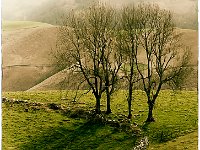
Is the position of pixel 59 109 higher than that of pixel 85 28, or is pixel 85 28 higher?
pixel 85 28

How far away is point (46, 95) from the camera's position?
41.5 metres

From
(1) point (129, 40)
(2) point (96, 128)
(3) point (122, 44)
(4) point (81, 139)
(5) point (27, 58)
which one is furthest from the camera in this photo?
(5) point (27, 58)

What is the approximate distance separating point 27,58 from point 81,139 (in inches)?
2220

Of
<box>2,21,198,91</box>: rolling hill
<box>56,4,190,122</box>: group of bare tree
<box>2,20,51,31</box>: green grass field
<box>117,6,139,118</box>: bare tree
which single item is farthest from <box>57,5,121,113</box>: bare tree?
<box>2,20,51,31</box>: green grass field

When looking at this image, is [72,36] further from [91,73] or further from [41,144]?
[41,144]

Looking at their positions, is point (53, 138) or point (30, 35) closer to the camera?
point (53, 138)

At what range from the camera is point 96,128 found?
2936 centimetres

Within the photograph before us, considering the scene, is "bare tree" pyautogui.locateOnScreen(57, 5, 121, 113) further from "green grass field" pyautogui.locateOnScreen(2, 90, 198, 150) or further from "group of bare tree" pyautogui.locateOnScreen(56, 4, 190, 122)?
"green grass field" pyautogui.locateOnScreen(2, 90, 198, 150)


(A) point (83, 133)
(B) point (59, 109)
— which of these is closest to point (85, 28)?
(B) point (59, 109)

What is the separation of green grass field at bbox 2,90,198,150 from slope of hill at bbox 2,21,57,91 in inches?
1056

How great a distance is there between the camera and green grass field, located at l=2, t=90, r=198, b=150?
26.3 m

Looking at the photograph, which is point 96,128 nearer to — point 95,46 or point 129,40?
point 95,46

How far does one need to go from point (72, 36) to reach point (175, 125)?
486 inches

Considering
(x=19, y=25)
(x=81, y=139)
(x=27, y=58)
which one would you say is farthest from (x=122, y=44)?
(x=19, y=25)
